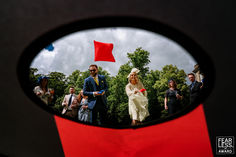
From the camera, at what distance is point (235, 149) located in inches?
57.6

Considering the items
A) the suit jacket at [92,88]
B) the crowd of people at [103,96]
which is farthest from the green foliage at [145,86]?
the suit jacket at [92,88]

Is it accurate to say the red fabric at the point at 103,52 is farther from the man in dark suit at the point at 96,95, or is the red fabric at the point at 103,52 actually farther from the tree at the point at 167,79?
the tree at the point at 167,79

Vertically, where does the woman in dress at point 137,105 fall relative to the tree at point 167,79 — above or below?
below

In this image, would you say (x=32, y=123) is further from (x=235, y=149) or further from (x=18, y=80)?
(x=235, y=149)

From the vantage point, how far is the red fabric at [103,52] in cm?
193

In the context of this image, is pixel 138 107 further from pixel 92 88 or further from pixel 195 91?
pixel 195 91

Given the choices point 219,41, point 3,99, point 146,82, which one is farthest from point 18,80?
point 146,82

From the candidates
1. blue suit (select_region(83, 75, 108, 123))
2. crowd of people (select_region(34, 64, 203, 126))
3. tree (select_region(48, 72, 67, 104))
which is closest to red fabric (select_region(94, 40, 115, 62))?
crowd of people (select_region(34, 64, 203, 126))

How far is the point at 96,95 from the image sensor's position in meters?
2.02

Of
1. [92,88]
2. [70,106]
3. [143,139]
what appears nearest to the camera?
[143,139]

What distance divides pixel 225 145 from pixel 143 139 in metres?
0.88

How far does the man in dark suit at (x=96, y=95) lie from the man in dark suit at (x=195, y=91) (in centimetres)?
115

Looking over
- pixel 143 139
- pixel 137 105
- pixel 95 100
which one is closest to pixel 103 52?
pixel 95 100

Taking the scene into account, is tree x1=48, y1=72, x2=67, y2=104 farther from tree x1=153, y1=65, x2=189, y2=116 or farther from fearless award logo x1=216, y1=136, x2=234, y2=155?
fearless award logo x1=216, y1=136, x2=234, y2=155
